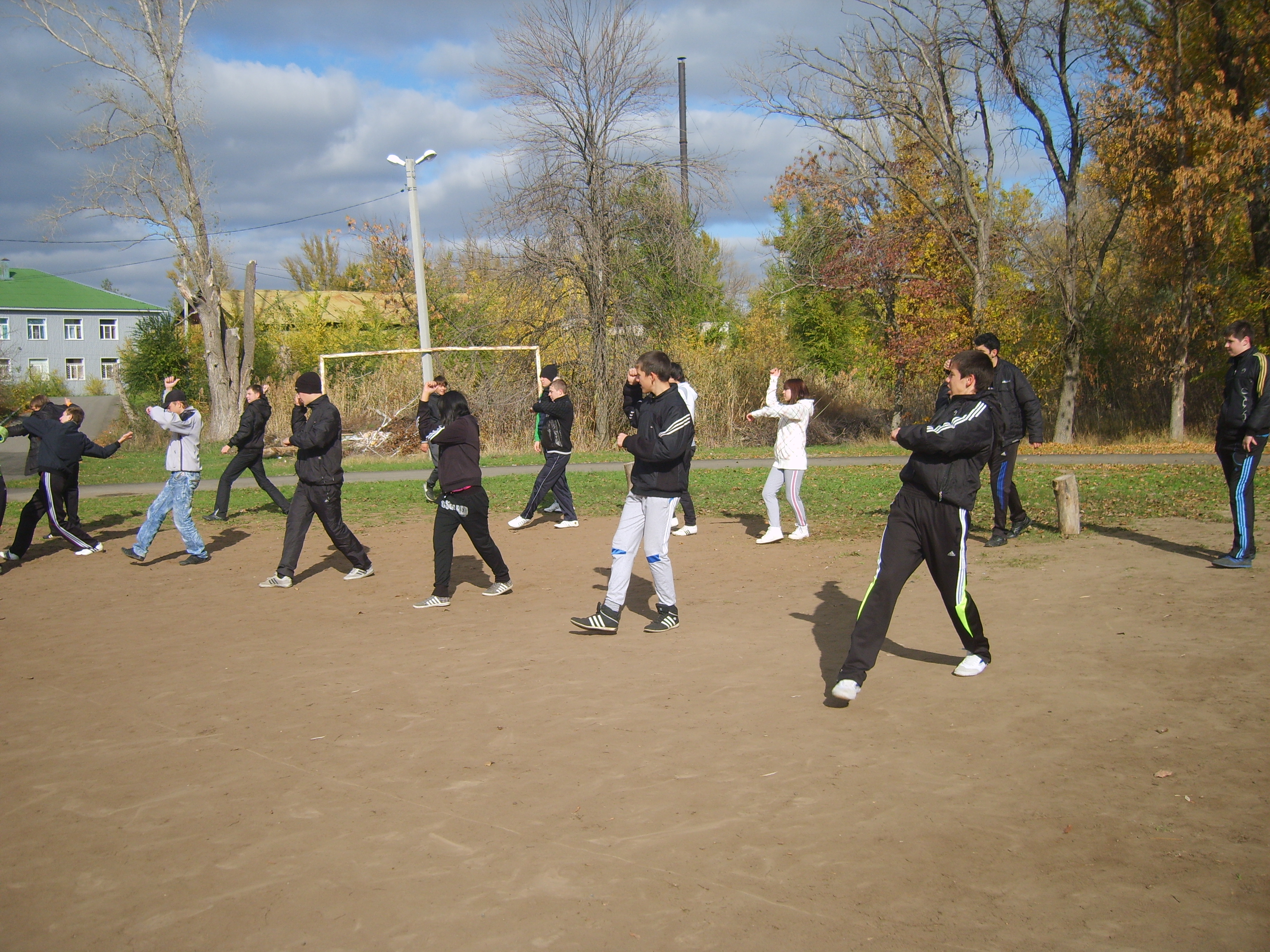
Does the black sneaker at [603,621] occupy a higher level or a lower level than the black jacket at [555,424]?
lower

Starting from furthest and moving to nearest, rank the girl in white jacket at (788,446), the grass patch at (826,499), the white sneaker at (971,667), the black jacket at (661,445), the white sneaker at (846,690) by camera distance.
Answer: the grass patch at (826,499), the girl in white jacket at (788,446), the black jacket at (661,445), the white sneaker at (971,667), the white sneaker at (846,690)

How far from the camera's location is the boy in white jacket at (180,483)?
9.73 meters

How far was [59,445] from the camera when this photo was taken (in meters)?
10.5

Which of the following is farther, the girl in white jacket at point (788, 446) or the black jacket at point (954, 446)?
the girl in white jacket at point (788, 446)

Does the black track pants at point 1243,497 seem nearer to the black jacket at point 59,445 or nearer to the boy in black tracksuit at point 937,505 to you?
the boy in black tracksuit at point 937,505

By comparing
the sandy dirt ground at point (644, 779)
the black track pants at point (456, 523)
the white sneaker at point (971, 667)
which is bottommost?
the sandy dirt ground at point (644, 779)

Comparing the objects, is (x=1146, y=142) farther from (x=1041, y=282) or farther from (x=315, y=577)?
(x=315, y=577)

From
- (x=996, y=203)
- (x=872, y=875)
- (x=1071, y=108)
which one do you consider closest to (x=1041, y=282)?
(x=996, y=203)

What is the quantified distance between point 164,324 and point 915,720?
3994cm

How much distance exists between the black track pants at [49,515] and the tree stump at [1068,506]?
10819 millimetres

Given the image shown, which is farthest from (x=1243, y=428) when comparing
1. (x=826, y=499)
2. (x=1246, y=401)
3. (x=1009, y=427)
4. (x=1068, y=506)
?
(x=826, y=499)

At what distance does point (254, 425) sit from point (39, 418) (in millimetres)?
2524

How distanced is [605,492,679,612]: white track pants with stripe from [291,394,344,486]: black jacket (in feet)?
9.80

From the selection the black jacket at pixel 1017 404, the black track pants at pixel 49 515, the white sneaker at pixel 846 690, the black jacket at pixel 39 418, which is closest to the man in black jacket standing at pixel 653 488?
the white sneaker at pixel 846 690
